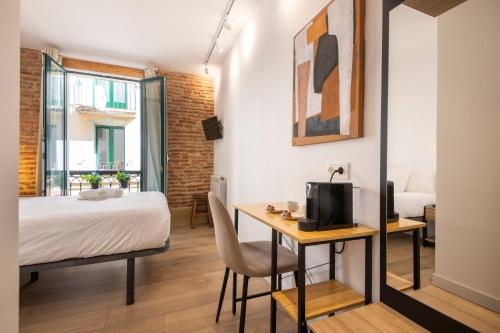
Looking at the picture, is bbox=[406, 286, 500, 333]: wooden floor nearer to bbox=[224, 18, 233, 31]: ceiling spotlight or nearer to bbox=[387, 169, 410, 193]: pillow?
bbox=[387, 169, 410, 193]: pillow

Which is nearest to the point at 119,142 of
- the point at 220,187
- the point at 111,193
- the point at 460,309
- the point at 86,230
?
the point at 220,187

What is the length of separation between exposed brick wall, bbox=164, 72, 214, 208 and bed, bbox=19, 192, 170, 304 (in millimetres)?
2552

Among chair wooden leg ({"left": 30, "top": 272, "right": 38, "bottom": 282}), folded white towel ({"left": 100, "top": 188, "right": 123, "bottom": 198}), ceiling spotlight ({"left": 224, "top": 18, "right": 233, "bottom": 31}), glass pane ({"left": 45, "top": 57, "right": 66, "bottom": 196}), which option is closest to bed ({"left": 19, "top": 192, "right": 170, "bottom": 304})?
folded white towel ({"left": 100, "top": 188, "right": 123, "bottom": 198})

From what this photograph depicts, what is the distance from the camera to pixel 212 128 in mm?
4656

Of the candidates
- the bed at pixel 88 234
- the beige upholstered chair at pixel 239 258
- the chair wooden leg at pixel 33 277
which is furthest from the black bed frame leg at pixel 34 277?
the beige upholstered chair at pixel 239 258

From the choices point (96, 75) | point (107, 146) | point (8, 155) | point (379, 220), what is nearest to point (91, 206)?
point (8, 155)

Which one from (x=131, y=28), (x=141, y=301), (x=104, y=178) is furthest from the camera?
(x=104, y=178)

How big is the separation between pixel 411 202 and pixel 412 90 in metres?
0.53

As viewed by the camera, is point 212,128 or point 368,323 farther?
point 212,128

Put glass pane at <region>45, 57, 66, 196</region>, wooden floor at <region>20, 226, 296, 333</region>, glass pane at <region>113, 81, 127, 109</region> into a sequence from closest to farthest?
wooden floor at <region>20, 226, 296, 333</region> < glass pane at <region>45, 57, 66, 196</region> < glass pane at <region>113, 81, 127, 109</region>

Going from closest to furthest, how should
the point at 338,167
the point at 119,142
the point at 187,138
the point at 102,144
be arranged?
the point at 338,167 → the point at 187,138 → the point at 102,144 → the point at 119,142

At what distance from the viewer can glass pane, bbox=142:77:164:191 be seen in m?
4.37

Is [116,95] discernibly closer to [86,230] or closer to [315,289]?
[86,230]

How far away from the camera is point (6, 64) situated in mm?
775
